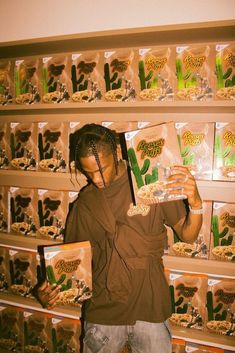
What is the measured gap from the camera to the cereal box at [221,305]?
4.03 ft

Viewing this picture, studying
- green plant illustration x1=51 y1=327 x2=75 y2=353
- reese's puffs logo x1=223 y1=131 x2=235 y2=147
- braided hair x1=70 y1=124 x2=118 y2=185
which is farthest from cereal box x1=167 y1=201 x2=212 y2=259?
green plant illustration x1=51 y1=327 x2=75 y2=353

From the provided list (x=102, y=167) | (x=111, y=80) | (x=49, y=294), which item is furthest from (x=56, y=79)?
(x=49, y=294)

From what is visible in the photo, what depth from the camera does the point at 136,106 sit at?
4.04 ft

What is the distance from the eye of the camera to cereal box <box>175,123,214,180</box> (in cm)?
120

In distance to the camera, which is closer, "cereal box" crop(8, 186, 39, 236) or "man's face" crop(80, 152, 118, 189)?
"man's face" crop(80, 152, 118, 189)

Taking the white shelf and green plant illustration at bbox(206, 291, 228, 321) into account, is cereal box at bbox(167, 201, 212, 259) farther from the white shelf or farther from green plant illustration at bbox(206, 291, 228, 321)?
the white shelf

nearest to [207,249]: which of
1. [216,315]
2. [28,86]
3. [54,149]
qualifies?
[216,315]

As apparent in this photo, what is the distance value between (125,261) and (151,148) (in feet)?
1.60

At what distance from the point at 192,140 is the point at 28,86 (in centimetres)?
96

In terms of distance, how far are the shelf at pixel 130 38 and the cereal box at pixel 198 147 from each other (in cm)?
39

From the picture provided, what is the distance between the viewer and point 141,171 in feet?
3.29

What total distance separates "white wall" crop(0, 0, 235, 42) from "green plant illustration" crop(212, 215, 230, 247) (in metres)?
1.11

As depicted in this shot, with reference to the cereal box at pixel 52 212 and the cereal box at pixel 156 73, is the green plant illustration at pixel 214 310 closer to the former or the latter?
the cereal box at pixel 52 212

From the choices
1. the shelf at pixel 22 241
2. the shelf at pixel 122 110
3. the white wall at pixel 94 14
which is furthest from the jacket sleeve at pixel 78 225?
the white wall at pixel 94 14
